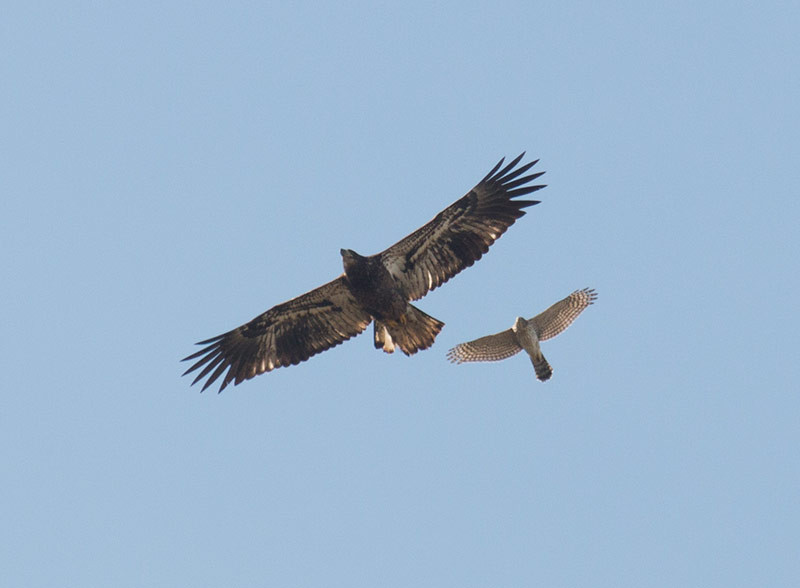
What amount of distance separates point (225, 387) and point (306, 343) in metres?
1.36

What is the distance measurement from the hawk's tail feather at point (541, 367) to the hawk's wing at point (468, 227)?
109 inches

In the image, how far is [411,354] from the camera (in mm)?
18781

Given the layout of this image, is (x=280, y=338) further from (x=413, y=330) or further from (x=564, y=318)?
(x=564, y=318)

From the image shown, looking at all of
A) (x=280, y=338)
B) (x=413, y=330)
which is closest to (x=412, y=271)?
(x=413, y=330)

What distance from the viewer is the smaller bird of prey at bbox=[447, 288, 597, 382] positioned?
68.0 feet

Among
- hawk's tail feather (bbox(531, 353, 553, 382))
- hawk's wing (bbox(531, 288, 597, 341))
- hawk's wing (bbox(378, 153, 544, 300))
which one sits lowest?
hawk's tail feather (bbox(531, 353, 553, 382))

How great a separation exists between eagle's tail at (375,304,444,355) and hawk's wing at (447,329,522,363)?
238cm

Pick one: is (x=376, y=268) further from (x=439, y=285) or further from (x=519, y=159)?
(x=519, y=159)

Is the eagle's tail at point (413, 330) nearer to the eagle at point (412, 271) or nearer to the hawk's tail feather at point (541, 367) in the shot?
the eagle at point (412, 271)

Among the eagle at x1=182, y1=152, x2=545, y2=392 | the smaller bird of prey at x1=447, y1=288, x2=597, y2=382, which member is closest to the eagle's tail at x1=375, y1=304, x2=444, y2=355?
the eagle at x1=182, y1=152, x2=545, y2=392

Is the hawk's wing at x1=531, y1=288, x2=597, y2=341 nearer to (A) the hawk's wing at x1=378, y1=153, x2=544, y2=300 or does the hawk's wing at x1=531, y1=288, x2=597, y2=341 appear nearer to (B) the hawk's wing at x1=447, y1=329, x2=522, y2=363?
(B) the hawk's wing at x1=447, y1=329, x2=522, y2=363

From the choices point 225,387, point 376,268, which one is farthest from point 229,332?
point 376,268

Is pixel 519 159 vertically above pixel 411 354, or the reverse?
pixel 519 159

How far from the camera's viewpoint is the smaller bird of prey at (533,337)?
20719mm
